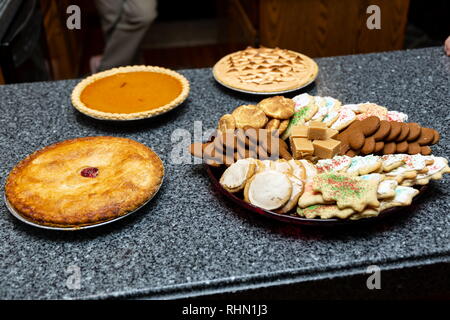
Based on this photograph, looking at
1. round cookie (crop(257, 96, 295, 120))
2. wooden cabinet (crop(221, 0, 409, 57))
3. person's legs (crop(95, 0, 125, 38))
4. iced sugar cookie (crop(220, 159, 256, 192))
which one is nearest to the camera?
iced sugar cookie (crop(220, 159, 256, 192))

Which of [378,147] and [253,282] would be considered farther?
[378,147]

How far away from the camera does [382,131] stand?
1.03 metres

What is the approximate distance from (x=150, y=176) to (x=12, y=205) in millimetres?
290

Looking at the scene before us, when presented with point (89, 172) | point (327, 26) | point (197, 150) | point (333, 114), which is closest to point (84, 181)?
point (89, 172)

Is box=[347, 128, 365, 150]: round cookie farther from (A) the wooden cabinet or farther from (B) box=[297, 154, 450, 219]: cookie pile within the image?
(A) the wooden cabinet

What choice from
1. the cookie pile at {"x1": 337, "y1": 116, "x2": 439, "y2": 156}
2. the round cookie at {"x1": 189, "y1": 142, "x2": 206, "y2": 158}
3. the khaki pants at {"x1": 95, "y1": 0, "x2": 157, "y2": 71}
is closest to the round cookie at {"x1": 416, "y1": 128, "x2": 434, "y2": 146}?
the cookie pile at {"x1": 337, "y1": 116, "x2": 439, "y2": 156}

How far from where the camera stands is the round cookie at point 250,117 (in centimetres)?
109

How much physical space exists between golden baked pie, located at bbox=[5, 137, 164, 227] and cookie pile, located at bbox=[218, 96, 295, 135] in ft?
0.66

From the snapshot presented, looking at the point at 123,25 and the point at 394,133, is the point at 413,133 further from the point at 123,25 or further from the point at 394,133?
the point at 123,25

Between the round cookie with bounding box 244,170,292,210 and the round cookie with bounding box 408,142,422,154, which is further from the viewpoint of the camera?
the round cookie with bounding box 408,142,422,154

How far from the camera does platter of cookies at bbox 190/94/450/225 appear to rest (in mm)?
856

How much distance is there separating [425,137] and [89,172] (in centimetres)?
77

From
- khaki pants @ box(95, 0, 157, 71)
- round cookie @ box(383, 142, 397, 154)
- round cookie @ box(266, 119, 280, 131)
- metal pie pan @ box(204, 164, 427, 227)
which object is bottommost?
khaki pants @ box(95, 0, 157, 71)
